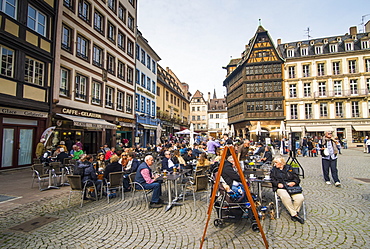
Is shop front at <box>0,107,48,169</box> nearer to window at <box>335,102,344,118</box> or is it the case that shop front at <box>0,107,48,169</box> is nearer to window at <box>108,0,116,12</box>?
window at <box>108,0,116,12</box>

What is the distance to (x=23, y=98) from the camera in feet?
35.2

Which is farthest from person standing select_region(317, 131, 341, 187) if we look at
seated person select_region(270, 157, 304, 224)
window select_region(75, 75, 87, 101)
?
window select_region(75, 75, 87, 101)

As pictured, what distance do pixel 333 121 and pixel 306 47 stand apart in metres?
13.0

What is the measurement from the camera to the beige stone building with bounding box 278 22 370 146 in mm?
30750

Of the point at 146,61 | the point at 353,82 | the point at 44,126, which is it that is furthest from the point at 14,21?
the point at 353,82

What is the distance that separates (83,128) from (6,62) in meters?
6.83

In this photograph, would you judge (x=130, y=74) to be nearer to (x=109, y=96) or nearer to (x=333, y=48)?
(x=109, y=96)

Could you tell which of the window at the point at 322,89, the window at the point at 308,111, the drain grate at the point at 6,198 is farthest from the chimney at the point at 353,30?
the drain grate at the point at 6,198

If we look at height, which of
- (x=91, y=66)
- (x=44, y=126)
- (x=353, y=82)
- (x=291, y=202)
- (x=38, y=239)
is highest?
(x=353, y=82)

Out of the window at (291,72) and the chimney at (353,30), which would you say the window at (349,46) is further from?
the window at (291,72)

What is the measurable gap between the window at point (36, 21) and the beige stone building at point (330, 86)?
3264 cm

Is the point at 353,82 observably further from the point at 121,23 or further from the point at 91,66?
the point at 91,66

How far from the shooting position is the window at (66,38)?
14.0m

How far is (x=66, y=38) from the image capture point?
14297 millimetres
